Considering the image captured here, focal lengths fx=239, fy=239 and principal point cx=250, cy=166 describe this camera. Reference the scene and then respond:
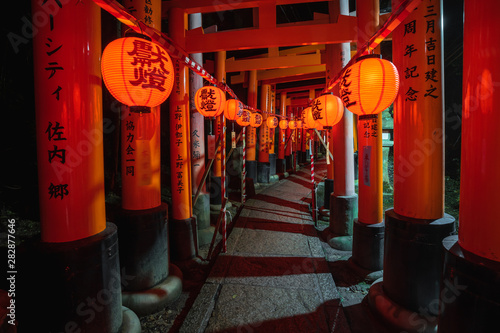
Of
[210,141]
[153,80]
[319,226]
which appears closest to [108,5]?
[153,80]

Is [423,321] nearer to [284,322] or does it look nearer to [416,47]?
[284,322]

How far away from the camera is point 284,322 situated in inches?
152

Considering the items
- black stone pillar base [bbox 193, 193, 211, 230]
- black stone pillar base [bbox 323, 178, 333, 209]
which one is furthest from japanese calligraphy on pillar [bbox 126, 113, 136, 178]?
black stone pillar base [bbox 323, 178, 333, 209]

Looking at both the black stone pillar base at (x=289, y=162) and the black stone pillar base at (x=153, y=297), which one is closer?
the black stone pillar base at (x=153, y=297)

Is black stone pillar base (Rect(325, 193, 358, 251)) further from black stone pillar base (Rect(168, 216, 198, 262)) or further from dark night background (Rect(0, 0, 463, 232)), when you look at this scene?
dark night background (Rect(0, 0, 463, 232))

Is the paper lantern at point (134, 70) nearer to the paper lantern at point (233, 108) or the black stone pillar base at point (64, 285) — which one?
the black stone pillar base at point (64, 285)

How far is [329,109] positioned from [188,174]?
394 centimetres

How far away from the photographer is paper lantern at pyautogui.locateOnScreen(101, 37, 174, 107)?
10.1 ft

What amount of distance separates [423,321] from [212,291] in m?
3.39

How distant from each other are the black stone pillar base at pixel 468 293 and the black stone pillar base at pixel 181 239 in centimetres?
515

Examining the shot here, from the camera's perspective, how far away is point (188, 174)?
20.0 feet

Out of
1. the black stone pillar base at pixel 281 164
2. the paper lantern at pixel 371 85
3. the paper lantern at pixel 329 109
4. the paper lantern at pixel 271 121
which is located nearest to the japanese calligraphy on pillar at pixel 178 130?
the paper lantern at pixel 329 109

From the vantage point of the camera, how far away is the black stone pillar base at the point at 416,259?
343 centimetres

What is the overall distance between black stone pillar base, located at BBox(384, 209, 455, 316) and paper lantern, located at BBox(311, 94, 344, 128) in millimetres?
3068
